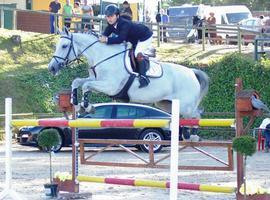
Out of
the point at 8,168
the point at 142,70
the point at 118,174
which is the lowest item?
the point at 118,174

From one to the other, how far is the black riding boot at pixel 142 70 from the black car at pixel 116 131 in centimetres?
1026

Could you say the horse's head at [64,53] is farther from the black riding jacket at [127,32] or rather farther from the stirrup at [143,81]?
the stirrup at [143,81]

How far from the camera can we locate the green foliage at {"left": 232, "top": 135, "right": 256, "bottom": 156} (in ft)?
38.5

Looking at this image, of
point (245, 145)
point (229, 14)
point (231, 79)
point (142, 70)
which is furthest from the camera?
point (229, 14)

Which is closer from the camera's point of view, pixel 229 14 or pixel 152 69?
pixel 152 69

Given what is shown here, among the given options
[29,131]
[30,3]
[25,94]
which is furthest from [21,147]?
→ [30,3]

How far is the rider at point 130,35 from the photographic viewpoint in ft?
41.8

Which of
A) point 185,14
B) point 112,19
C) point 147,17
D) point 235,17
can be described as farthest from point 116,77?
point 235,17

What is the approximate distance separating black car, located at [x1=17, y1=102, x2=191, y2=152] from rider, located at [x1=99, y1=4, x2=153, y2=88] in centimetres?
1024

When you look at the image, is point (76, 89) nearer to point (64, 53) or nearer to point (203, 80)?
point (64, 53)

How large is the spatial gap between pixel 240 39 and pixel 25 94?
28.4 ft

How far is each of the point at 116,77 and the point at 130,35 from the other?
719 millimetres

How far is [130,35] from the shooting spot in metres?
12.9

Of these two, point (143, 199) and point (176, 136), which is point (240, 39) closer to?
point (143, 199)
